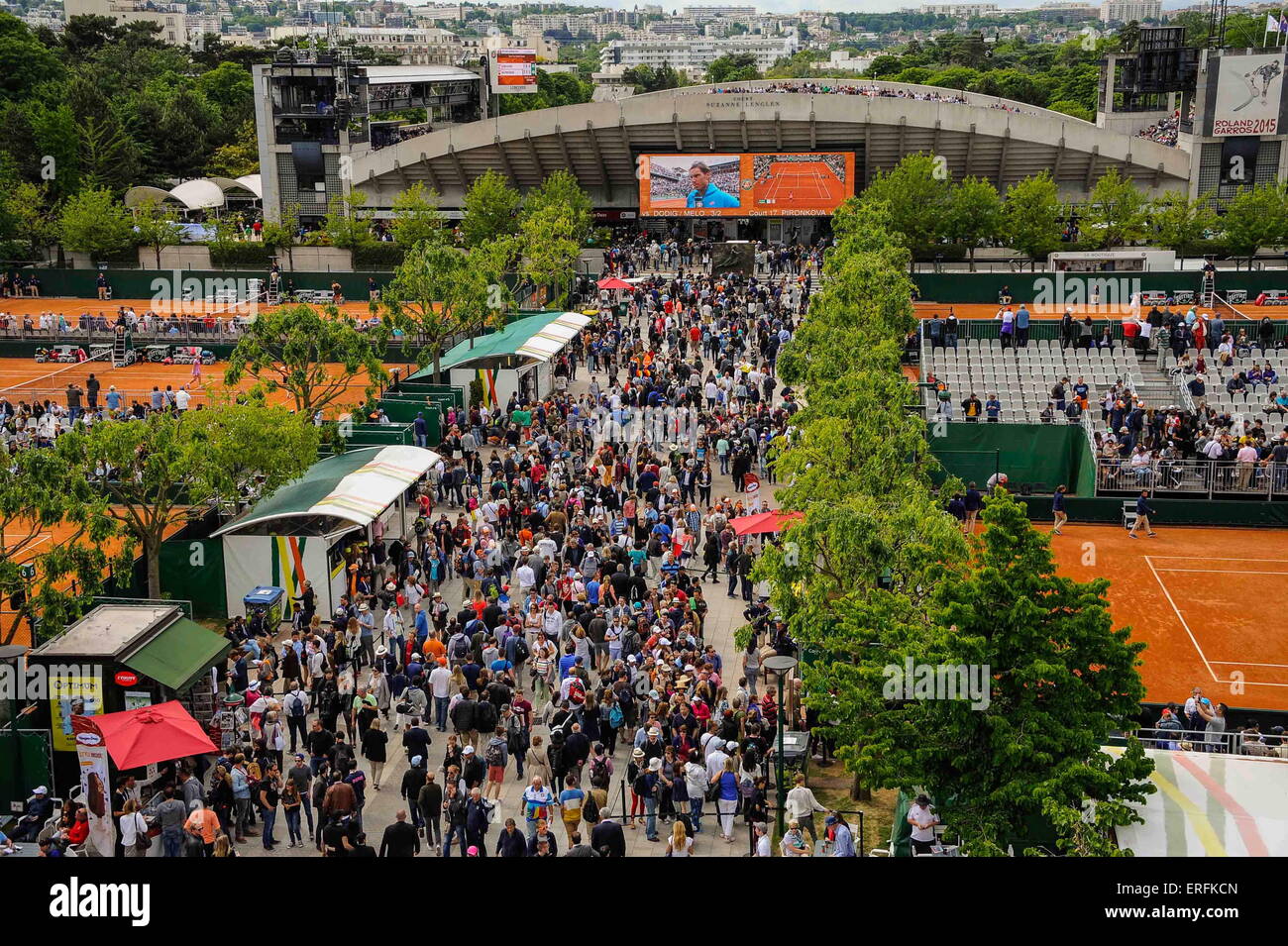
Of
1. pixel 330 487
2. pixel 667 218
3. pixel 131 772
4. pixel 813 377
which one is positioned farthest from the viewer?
pixel 667 218

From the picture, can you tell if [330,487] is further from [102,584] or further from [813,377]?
[813,377]

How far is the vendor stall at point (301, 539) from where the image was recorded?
24031 millimetres

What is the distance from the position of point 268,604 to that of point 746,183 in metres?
51.1

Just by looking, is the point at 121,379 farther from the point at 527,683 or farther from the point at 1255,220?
the point at 1255,220

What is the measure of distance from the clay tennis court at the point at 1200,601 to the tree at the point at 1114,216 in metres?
31.5

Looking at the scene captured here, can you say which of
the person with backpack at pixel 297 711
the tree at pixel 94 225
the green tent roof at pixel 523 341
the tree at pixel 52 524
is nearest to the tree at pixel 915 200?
the green tent roof at pixel 523 341

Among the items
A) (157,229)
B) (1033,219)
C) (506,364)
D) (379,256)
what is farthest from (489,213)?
(506,364)

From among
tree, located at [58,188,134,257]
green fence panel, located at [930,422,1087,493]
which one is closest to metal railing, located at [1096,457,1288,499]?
green fence panel, located at [930,422,1087,493]

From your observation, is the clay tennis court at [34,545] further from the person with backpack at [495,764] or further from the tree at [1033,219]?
the tree at [1033,219]

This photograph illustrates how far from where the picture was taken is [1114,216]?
5962 centimetres

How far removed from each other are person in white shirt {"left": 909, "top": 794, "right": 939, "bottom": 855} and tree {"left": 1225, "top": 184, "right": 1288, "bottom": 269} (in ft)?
166
